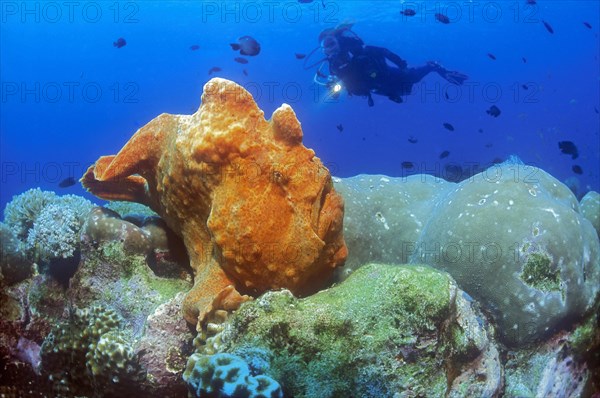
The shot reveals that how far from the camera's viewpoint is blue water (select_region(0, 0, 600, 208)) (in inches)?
1908

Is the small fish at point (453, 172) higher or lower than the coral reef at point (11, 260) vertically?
lower

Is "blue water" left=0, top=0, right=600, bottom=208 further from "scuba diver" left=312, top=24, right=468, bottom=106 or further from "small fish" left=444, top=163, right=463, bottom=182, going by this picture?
"scuba diver" left=312, top=24, right=468, bottom=106

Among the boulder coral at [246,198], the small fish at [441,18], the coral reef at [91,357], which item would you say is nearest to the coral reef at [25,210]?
the coral reef at [91,357]

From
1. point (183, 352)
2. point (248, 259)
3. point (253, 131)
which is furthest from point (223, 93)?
point (183, 352)

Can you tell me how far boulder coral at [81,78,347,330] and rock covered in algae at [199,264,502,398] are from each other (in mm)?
466

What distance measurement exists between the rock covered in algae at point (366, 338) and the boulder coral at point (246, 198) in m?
0.47

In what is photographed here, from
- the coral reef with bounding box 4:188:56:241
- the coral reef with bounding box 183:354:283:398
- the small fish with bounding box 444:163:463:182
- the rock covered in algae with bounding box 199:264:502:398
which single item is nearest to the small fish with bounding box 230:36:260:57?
the coral reef with bounding box 4:188:56:241

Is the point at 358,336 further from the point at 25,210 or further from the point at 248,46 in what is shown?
the point at 248,46

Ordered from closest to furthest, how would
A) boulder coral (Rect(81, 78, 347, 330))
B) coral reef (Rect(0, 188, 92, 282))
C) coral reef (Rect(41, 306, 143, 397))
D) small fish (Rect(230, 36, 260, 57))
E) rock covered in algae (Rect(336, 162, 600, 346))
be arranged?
coral reef (Rect(41, 306, 143, 397)), boulder coral (Rect(81, 78, 347, 330)), rock covered in algae (Rect(336, 162, 600, 346)), coral reef (Rect(0, 188, 92, 282)), small fish (Rect(230, 36, 260, 57))

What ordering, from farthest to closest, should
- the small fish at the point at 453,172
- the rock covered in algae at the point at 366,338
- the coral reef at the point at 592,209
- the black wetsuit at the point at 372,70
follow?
the small fish at the point at 453,172
the black wetsuit at the point at 372,70
the coral reef at the point at 592,209
the rock covered in algae at the point at 366,338

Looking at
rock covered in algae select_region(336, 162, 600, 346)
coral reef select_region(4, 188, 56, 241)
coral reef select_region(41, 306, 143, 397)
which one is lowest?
rock covered in algae select_region(336, 162, 600, 346)

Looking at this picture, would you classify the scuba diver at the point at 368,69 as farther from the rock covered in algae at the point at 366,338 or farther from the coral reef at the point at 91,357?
the coral reef at the point at 91,357

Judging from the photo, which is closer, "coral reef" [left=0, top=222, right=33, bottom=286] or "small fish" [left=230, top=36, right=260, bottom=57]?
"coral reef" [left=0, top=222, right=33, bottom=286]

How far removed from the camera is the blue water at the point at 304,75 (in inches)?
1908
